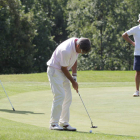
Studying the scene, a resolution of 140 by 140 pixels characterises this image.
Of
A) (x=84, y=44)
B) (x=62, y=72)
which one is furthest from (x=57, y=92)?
(x=84, y=44)

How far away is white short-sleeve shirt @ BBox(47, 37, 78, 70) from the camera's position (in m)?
5.20

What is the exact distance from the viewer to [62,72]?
5484 mm

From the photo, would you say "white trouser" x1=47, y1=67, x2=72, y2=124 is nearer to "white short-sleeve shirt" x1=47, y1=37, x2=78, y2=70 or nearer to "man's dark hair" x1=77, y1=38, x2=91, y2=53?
"white short-sleeve shirt" x1=47, y1=37, x2=78, y2=70

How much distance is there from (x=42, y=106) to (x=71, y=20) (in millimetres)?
43638

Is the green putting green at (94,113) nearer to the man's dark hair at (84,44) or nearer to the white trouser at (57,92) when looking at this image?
the white trouser at (57,92)

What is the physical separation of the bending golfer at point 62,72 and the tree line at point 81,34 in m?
31.2

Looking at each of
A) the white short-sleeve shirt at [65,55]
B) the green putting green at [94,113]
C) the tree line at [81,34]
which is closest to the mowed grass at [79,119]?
the green putting green at [94,113]

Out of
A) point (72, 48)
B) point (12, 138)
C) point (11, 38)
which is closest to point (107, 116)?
point (72, 48)

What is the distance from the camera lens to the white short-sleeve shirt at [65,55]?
5203mm

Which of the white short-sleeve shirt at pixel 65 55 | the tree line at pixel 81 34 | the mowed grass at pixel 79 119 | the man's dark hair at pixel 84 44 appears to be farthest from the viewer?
the tree line at pixel 81 34

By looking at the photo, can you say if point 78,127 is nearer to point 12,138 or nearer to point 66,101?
point 66,101

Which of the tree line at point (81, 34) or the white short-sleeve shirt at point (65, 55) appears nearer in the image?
the white short-sleeve shirt at point (65, 55)

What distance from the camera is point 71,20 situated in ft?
167

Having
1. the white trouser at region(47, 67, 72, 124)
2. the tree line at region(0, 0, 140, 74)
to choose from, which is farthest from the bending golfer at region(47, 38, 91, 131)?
the tree line at region(0, 0, 140, 74)
